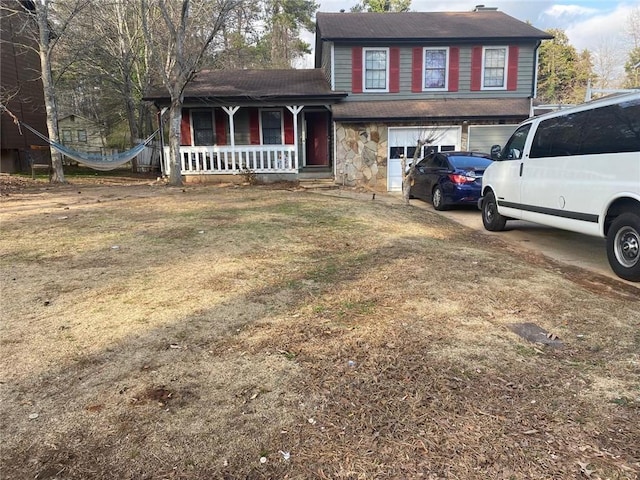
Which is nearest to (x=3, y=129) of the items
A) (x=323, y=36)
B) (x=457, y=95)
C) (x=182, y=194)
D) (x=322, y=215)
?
(x=182, y=194)

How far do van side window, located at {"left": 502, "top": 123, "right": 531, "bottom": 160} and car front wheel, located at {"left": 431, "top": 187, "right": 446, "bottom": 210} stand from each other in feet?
10.5

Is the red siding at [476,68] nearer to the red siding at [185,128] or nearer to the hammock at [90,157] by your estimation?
the red siding at [185,128]

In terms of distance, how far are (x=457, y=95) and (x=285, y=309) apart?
15308 mm

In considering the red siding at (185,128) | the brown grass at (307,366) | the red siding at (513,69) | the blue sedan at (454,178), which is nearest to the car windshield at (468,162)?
the blue sedan at (454,178)

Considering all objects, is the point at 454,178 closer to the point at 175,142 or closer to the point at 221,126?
the point at 175,142

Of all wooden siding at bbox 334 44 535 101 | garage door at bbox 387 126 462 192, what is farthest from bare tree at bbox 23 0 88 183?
garage door at bbox 387 126 462 192

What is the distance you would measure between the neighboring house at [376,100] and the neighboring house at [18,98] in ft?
24.4

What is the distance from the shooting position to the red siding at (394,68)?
655 inches

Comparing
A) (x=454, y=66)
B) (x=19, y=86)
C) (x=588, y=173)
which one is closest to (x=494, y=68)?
(x=454, y=66)

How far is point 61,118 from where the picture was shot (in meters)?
33.8

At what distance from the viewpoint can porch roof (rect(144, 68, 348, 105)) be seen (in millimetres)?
15539

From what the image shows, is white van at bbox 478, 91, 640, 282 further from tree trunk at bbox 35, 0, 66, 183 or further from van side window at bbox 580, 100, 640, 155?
tree trunk at bbox 35, 0, 66, 183

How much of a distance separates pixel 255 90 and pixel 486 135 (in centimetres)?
830

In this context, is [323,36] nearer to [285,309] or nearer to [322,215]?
[322,215]
